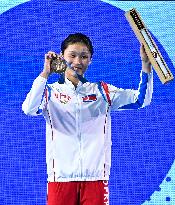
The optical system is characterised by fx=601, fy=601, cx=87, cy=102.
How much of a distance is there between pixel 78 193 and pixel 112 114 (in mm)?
841

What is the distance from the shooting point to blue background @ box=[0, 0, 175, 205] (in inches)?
105

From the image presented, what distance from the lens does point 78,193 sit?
195 cm

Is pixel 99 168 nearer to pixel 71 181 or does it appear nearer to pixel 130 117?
pixel 71 181

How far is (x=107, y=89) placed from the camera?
207 cm

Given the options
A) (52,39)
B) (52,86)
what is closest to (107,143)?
(52,86)

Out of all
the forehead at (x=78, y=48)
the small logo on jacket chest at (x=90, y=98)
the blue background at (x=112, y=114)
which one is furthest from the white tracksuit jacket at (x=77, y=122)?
the blue background at (x=112, y=114)

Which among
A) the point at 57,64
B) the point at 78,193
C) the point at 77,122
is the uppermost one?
the point at 57,64

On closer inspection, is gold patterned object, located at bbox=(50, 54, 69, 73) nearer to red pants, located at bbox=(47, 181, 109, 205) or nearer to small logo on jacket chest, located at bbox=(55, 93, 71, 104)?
small logo on jacket chest, located at bbox=(55, 93, 71, 104)

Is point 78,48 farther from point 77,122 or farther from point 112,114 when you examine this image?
point 112,114

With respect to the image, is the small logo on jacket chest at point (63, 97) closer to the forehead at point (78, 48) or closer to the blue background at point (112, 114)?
the forehead at point (78, 48)

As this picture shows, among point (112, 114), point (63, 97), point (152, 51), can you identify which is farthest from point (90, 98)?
point (112, 114)

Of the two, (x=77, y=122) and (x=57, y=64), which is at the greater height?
(x=57, y=64)

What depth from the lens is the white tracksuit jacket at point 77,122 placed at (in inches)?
77.0

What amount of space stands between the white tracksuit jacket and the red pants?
0.06 ft
